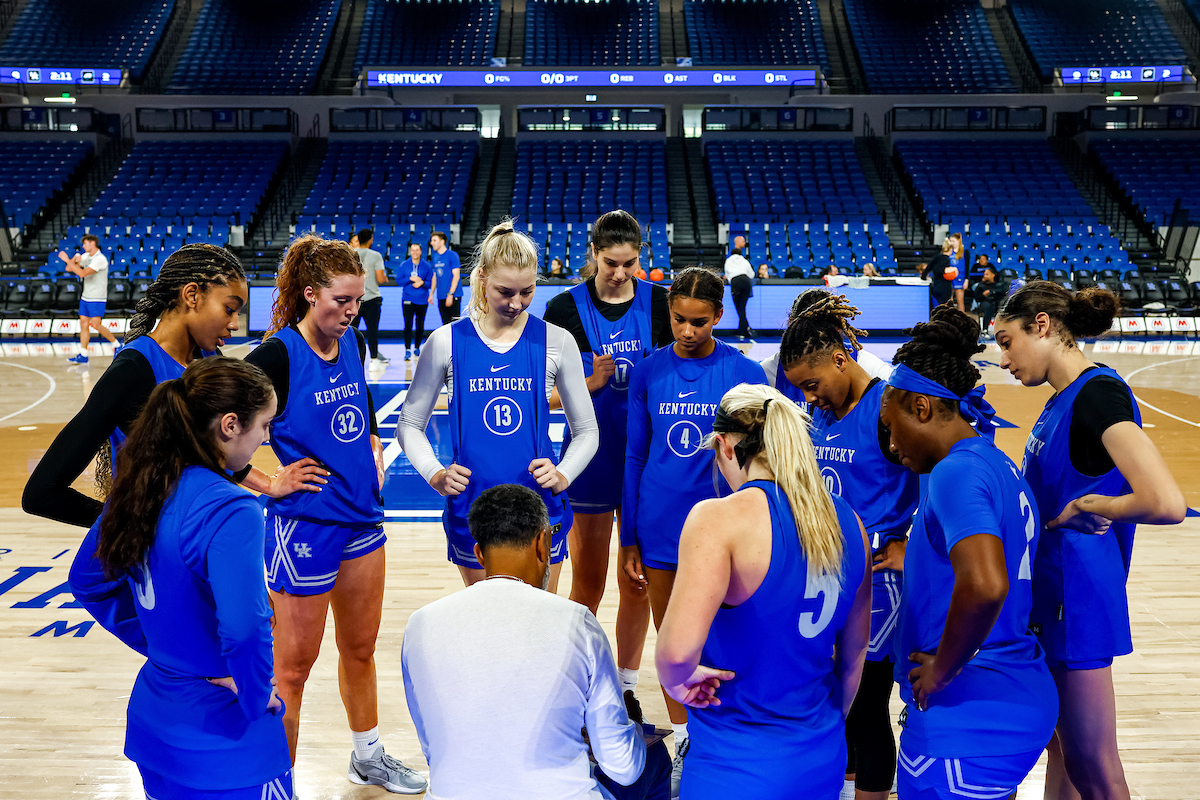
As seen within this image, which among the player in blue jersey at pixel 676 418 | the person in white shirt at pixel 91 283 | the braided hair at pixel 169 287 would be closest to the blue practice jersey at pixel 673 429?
the player in blue jersey at pixel 676 418

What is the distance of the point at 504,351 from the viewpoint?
9.45 feet

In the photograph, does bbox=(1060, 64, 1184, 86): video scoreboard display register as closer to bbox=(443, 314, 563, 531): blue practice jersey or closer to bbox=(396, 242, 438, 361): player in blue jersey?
bbox=(396, 242, 438, 361): player in blue jersey

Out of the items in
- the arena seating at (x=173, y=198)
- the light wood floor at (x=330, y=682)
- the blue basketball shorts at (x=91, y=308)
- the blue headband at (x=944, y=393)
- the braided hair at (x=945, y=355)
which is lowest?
the light wood floor at (x=330, y=682)

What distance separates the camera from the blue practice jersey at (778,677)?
5.95 feet

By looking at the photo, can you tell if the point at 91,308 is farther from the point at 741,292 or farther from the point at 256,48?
the point at 256,48

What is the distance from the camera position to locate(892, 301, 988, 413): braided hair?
2.05m

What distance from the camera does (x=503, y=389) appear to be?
113 inches

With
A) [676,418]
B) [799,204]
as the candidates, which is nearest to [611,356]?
[676,418]

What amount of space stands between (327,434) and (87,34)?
2828 cm

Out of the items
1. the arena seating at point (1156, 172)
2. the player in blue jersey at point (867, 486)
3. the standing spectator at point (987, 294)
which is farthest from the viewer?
the arena seating at point (1156, 172)

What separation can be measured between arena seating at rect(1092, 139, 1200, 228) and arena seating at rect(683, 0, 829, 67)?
7573mm

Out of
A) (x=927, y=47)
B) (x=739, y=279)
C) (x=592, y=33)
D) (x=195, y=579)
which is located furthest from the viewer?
(x=592, y=33)

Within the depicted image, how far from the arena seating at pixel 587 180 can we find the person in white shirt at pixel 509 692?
17.0 metres

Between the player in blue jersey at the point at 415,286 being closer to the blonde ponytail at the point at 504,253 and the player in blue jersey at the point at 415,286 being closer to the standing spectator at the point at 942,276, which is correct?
the standing spectator at the point at 942,276
